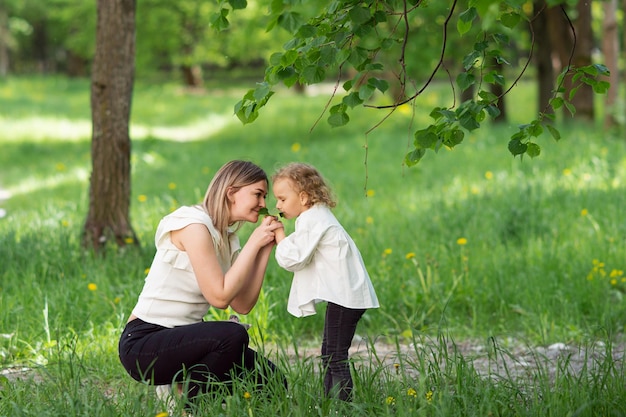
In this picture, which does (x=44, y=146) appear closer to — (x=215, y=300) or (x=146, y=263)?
(x=146, y=263)

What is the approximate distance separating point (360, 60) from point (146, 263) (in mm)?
3307

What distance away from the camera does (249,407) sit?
10.3ft

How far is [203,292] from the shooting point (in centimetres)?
344

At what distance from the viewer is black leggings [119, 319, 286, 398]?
3.42m

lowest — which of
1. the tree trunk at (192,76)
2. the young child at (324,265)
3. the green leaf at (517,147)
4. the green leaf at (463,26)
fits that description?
the young child at (324,265)

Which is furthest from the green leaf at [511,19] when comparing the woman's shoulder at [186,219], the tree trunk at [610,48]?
the tree trunk at [610,48]

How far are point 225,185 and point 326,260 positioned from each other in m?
0.54

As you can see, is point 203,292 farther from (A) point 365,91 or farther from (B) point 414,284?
(B) point 414,284

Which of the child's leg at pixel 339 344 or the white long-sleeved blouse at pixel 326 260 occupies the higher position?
the white long-sleeved blouse at pixel 326 260

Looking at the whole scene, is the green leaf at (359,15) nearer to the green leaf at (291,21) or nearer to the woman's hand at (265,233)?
the green leaf at (291,21)

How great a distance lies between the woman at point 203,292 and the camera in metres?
3.42

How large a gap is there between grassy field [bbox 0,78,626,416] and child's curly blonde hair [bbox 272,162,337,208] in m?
0.20

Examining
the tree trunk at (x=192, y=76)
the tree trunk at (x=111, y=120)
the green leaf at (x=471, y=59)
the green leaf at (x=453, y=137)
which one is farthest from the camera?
the tree trunk at (x=192, y=76)

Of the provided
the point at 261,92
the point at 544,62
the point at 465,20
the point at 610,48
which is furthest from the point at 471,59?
the point at 544,62
